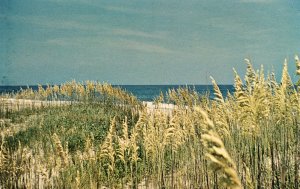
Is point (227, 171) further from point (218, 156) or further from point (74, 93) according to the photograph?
point (74, 93)

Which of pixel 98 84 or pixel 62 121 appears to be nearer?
pixel 62 121

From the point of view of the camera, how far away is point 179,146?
19.6 feet

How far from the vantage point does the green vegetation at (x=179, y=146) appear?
133 inches

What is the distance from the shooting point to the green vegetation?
3.37 m

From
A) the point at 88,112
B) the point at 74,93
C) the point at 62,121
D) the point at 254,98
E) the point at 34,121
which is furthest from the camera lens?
the point at 74,93

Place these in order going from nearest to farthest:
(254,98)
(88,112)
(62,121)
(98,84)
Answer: (254,98), (62,121), (88,112), (98,84)

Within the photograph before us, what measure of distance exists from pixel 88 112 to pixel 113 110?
3.62 ft

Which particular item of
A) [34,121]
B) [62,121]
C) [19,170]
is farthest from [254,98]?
[34,121]

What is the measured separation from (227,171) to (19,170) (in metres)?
4.57

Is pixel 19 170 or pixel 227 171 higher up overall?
pixel 227 171

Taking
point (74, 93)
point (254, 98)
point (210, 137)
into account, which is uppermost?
point (74, 93)

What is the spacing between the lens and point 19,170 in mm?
5062

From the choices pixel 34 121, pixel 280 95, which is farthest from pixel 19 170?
pixel 34 121

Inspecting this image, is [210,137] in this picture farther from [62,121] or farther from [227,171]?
[62,121]
